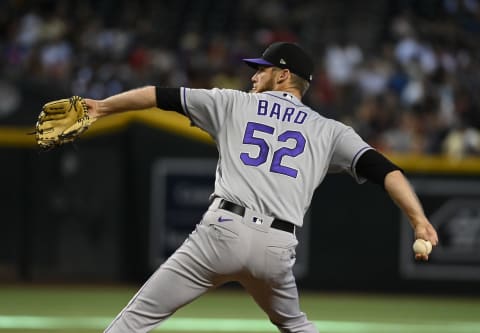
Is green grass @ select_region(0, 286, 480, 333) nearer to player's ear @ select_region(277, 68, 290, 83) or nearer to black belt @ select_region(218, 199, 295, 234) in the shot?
black belt @ select_region(218, 199, 295, 234)

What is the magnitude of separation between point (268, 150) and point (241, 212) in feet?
1.05

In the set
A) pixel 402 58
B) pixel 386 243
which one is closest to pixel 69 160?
pixel 386 243

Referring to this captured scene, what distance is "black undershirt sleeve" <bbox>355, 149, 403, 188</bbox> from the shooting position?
15.5 ft

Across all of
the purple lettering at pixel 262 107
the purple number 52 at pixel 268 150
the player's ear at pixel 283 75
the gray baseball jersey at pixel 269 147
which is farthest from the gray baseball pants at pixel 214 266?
the player's ear at pixel 283 75

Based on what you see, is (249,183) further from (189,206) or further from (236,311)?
(189,206)

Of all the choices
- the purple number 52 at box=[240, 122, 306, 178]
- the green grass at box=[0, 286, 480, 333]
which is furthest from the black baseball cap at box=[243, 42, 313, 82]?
the green grass at box=[0, 286, 480, 333]

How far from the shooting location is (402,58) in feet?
52.0

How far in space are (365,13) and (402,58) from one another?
A: 9.56ft

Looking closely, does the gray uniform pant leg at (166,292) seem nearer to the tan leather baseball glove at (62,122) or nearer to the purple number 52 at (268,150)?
the purple number 52 at (268,150)

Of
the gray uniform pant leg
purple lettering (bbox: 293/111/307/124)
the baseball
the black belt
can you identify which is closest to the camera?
the baseball

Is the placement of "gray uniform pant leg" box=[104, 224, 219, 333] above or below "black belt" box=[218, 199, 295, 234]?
below

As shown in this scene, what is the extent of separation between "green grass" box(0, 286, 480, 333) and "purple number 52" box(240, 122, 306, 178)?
3.59 meters

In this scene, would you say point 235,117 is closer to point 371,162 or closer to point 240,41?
point 371,162

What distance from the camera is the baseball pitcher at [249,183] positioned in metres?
4.68
